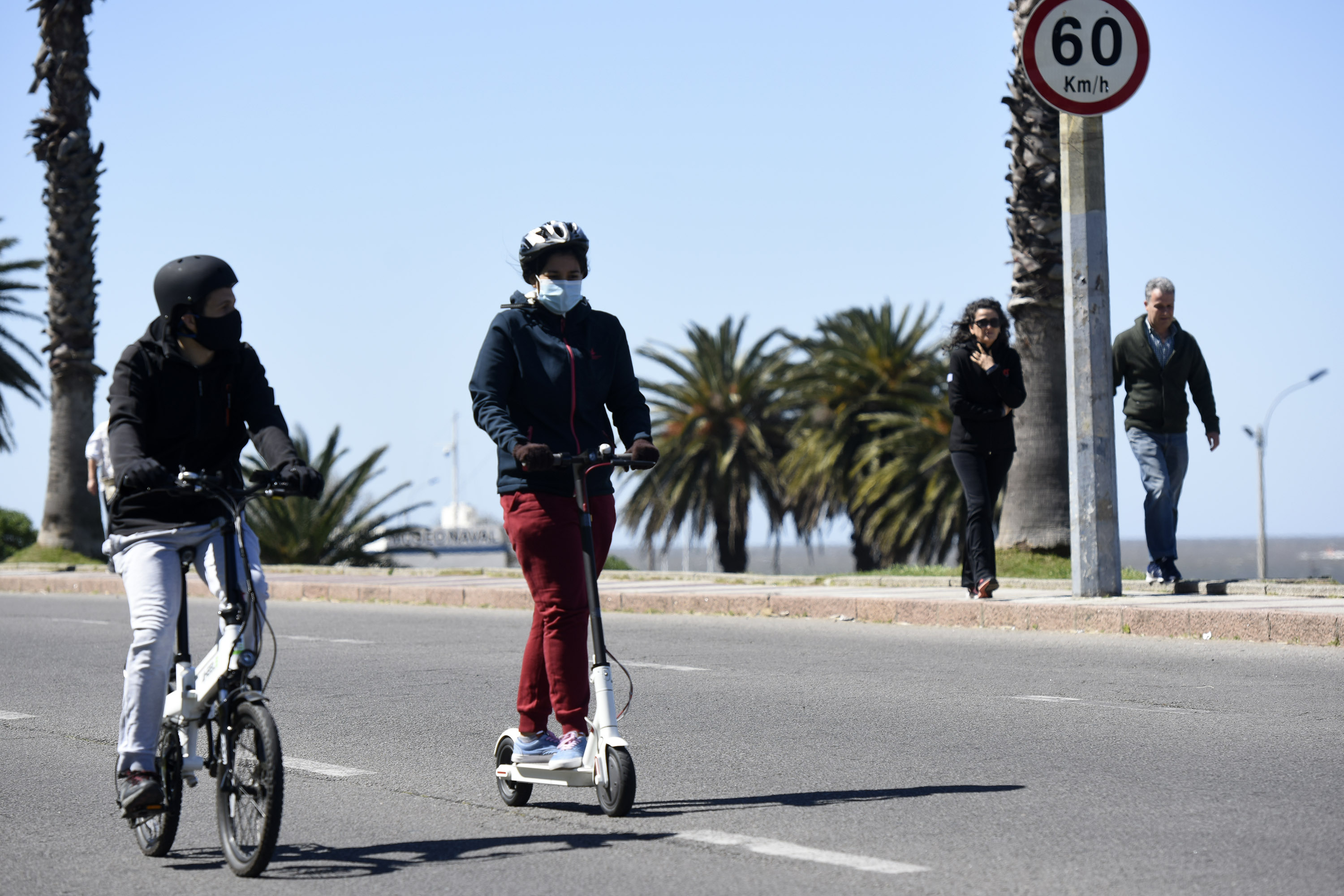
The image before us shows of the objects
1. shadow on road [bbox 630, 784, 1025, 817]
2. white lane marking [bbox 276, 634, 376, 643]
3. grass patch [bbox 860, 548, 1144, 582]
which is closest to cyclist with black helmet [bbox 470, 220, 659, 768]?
shadow on road [bbox 630, 784, 1025, 817]

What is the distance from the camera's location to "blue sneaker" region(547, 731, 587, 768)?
5113 mm

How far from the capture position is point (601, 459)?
4.93 meters

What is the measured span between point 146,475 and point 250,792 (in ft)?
3.10

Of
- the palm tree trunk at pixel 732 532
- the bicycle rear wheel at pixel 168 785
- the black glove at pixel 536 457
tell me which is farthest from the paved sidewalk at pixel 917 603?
the palm tree trunk at pixel 732 532

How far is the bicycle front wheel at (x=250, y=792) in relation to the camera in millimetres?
4309

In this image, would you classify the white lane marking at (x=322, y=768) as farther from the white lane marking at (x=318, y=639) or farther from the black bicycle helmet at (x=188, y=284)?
the white lane marking at (x=318, y=639)

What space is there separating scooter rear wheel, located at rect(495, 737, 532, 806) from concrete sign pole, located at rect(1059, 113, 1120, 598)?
6.97 metres

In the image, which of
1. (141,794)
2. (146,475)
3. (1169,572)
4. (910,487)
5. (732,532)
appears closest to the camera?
(146,475)

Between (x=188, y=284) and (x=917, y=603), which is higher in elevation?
(x=188, y=284)

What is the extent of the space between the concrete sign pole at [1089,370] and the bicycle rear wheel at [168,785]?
8.06m

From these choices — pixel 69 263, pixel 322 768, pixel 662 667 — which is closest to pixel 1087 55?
pixel 662 667

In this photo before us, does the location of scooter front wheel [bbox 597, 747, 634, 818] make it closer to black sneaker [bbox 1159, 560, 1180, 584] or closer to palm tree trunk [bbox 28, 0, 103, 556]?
black sneaker [bbox 1159, 560, 1180, 584]

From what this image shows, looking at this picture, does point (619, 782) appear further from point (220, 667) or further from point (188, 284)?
point (188, 284)

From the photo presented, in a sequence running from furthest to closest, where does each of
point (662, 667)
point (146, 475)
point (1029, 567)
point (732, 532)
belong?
point (732, 532) → point (1029, 567) → point (662, 667) → point (146, 475)
